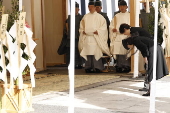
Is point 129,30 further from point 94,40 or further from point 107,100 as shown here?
point 94,40

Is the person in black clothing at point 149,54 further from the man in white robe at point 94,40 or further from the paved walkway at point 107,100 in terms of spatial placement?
the man in white robe at point 94,40

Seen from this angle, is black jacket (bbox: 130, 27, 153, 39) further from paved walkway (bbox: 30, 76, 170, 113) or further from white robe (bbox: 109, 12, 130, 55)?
white robe (bbox: 109, 12, 130, 55)

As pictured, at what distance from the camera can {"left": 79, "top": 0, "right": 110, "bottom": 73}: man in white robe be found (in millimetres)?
12359

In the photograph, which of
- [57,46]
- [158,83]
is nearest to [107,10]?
[57,46]

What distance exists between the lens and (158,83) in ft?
32.7

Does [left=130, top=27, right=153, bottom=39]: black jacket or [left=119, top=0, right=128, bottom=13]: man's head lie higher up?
[left=119, top=0, right=128, bottom=13]: man's head

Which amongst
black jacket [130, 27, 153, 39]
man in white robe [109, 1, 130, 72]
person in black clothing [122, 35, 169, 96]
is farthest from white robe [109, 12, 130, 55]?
person in black clothing [122, 35, 169, 96]

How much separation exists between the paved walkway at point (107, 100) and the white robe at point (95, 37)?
95.9 inches

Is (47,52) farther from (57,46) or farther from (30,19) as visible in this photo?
(30,19)

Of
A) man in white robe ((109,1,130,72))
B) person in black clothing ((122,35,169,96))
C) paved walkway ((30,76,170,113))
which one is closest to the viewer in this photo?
paved walkway ((30,76,170,113))

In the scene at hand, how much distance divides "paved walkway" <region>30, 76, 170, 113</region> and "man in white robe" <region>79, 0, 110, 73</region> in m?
2.40

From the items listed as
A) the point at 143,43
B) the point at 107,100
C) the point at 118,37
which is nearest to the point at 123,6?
the point at 118,37

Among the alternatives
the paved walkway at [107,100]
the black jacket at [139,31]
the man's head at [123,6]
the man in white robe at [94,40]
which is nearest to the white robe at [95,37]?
the man in white robe at [94,40]

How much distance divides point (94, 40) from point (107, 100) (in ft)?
15.1
